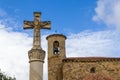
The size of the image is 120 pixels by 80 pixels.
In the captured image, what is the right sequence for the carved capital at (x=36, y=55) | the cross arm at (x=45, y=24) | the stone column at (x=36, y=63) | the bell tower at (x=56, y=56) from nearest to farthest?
the stone column at (x=36, y=63) → the carved capital at (x=36, y=55) → the cross arm at (x=45, y=24) → the bell tower at (x=56, y=56)

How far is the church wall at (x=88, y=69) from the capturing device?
37906 mm

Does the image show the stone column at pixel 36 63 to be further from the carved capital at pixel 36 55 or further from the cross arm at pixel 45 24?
the cross arm at pixel 45 24

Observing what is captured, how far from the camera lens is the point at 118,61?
38.4 meters

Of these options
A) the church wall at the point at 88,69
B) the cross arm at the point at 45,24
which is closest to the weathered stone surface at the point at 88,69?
the church wall at the point at 88,69

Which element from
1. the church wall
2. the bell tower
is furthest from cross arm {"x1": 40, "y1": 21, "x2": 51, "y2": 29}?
the bell tower

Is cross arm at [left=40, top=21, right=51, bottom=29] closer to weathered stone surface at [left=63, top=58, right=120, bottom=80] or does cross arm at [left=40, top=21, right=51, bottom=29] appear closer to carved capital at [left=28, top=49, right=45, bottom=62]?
carved capital at [left=28, top=49, right=45, bottom=62]

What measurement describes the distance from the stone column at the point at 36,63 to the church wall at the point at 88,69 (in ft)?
83.0

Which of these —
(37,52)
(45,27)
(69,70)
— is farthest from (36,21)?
(69,70)

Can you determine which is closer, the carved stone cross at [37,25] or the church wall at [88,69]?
the carved stone cross at [37,25]

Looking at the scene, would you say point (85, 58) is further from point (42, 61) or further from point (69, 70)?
point (42, 61)

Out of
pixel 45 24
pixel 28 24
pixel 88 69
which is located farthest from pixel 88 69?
pixel 28 24

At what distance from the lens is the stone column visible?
1263 centimetres

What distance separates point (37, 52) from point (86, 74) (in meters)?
25.8

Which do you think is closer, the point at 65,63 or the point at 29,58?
the point at 29,58
